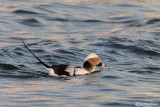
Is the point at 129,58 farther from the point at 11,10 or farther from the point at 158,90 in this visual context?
the point at 11,10

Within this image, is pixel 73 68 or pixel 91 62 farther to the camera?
pixel 91 62

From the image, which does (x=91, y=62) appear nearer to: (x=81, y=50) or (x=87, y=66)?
(x=87, y=66)

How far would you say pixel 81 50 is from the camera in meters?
13.6

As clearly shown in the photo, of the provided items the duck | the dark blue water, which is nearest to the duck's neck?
the duck

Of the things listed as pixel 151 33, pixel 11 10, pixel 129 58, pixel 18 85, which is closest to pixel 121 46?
pixel 129 58

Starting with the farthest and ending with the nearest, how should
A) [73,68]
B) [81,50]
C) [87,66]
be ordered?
1. [81,50]
2. [87,66]
3. [73,68]

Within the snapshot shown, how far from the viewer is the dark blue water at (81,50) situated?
886 centimetres

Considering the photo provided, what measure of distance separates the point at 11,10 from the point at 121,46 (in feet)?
21.2

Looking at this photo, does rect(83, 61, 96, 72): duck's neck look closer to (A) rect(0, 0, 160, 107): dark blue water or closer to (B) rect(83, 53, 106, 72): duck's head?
(B) rect(83, 53, 106, 72): duck's head

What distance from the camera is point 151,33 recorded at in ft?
52.4

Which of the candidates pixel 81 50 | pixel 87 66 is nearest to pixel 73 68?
pixel 87 66

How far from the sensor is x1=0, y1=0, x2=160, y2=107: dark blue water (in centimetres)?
886

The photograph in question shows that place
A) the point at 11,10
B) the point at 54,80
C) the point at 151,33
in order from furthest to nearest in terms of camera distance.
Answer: the point at 11,10
the point at 151,33
the point at 54,80

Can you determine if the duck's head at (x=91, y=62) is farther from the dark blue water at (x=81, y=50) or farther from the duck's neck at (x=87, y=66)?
the dark blue water at (x=81, y=50)
